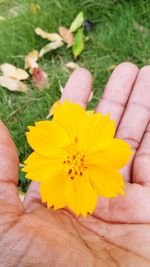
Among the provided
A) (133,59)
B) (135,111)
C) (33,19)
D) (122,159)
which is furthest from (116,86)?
(33,19)

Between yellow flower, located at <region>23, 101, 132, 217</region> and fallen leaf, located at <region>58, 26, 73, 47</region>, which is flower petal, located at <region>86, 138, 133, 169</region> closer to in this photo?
yellow flower, located at <region>23, 101, 132, 217</region>

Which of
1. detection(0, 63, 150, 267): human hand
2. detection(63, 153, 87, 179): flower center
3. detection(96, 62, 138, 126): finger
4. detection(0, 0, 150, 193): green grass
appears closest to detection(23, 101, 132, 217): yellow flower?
detection(63, 153, 87, 179): flower center

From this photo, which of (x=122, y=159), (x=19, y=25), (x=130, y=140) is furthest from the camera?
(x=19, y=25)

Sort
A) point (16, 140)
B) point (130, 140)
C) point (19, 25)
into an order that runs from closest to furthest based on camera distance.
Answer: point (130, 140)
point (16, 140)
point (19, 25)

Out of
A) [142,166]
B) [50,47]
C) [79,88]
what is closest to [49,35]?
[50,47]

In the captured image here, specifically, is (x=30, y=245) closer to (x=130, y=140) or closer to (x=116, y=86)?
(x=130, y=140)

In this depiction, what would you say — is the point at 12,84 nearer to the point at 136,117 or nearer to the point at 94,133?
the point at 136,117
